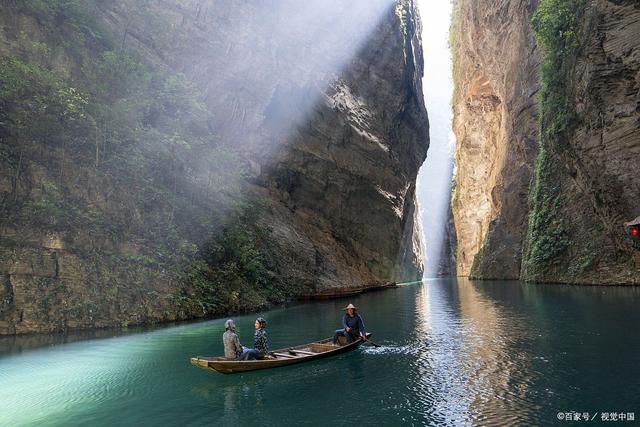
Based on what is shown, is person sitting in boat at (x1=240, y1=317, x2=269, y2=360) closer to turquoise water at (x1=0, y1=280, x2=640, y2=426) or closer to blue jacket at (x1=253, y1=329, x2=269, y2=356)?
blue jacket at (x1=253, y1=329, x2=269, y2=356)

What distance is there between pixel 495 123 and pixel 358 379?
70.8 meters

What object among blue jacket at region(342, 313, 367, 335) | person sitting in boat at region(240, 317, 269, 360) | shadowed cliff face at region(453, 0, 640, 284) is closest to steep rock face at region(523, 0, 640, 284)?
shadowed cliff face at region(453, 0, 640, 284)

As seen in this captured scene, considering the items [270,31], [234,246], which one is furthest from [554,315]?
[270,31]

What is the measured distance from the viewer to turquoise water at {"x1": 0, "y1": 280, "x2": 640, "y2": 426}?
831 cm

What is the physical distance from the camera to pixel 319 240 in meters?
46.2

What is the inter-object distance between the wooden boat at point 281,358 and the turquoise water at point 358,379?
24cm

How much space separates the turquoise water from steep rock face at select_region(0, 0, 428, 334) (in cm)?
412

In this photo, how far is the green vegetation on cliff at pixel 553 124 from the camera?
29.8 metres

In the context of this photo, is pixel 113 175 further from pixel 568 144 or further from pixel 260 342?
pixel 568 144

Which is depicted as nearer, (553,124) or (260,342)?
(260,342)

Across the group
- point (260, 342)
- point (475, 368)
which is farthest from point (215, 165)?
point (475, 368)

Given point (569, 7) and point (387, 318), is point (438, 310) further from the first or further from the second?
point (569, 7)

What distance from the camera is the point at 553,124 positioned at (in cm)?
3266

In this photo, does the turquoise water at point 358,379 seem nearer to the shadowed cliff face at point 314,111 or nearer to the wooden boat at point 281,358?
the wooden boat at point 281,358
